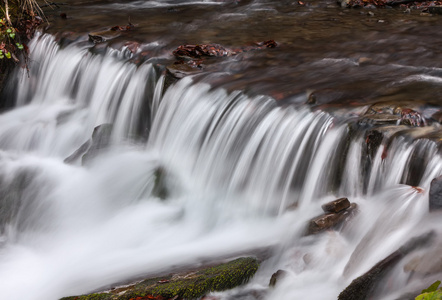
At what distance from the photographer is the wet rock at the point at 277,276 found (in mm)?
4610

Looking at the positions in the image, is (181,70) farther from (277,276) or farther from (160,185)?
(277,276)

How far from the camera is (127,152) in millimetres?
7438

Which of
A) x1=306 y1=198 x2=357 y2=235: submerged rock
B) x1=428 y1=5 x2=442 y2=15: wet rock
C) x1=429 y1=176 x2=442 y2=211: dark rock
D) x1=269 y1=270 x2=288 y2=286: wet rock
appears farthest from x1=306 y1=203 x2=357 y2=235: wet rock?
x1=428 y1=5 x2=442 y2=15: wet rock

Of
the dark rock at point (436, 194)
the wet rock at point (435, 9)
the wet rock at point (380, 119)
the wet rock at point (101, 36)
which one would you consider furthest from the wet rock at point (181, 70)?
the wet rock at point (435, 9)

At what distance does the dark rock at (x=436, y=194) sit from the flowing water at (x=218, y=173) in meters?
0.08

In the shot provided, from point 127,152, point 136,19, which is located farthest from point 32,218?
point 136,19

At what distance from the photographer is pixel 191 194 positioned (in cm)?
640

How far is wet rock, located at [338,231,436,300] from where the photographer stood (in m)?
3.85

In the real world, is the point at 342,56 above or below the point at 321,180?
above

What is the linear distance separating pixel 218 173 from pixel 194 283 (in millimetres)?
2049

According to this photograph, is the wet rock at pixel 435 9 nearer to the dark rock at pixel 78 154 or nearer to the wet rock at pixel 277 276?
the dark rock at pixel 78 154

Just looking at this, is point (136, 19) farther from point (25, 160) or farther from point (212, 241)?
point (212, 241)

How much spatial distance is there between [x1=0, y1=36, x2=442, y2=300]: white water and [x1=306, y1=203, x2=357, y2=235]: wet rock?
0.08m

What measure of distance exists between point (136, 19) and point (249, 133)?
5220 millimetres
